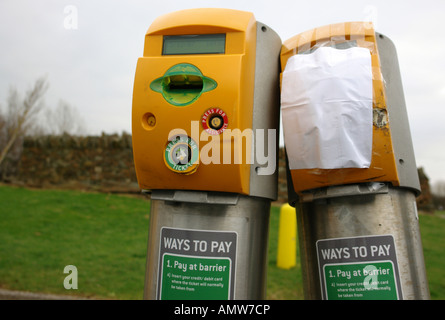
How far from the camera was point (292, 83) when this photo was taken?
1.84 metres

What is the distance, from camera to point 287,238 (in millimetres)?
5156

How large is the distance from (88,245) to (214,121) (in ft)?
16.7

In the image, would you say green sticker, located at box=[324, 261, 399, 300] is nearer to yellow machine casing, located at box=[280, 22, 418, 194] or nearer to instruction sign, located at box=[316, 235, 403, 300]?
instruction sign, located at box=[316, 235, 403, 300]

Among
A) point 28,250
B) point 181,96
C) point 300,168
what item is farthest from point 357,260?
point 28,250

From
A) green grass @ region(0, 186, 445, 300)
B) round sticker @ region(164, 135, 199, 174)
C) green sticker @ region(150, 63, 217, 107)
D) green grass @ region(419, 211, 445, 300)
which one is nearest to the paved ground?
green grass @ region(0, 186, 445, 300)

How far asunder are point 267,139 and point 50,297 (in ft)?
10.9

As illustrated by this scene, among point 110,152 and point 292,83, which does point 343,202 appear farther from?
point 110,152

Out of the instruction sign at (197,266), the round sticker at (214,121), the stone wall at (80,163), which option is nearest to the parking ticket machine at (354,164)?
the round sticker at (214,121)

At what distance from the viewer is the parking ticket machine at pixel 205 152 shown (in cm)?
174

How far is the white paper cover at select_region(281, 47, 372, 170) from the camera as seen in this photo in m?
1.69

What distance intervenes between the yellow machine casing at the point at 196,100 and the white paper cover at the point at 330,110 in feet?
0.72

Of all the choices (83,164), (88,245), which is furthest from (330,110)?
(83,164)

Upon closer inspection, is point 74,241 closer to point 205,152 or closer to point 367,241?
point 205,152

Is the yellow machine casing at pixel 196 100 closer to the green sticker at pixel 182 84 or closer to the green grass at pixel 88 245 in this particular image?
the green sticker at pixel 182 84
